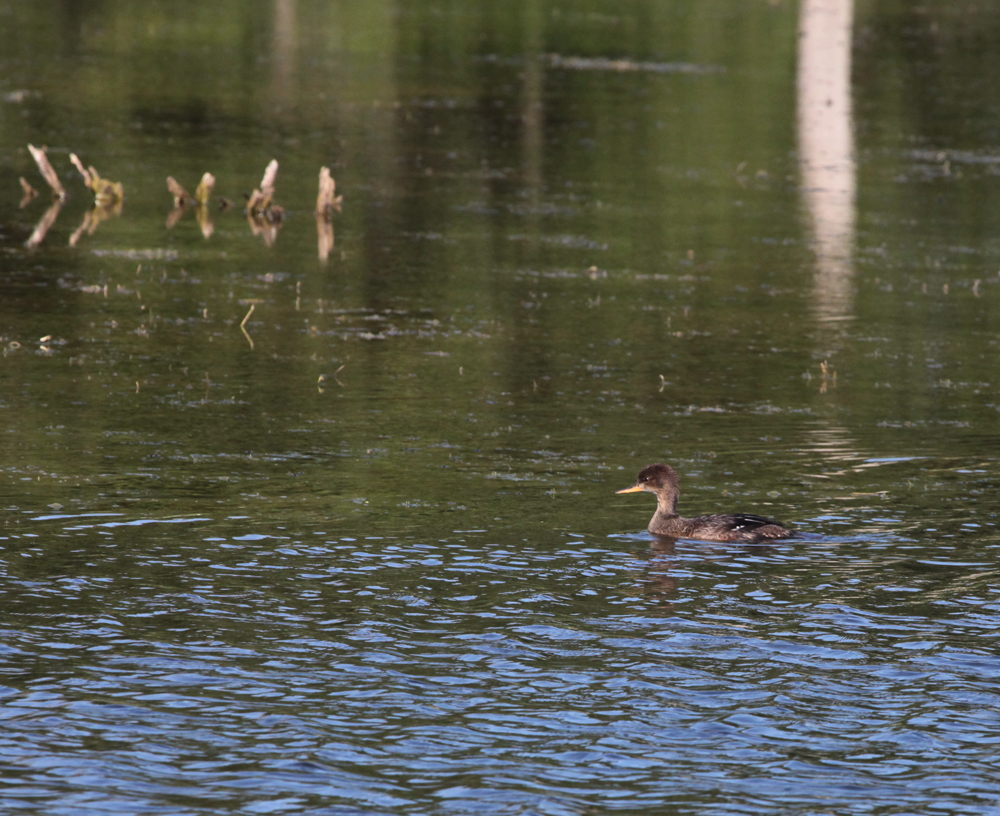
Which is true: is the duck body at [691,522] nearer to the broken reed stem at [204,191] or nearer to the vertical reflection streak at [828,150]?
the vertical reflection streak at [828,150]

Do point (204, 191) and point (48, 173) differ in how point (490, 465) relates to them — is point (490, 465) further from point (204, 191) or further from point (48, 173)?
point (48, 173)

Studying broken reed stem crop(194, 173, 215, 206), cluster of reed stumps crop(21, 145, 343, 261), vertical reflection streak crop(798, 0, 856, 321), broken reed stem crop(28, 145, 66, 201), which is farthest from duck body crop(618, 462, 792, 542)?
broken reed stem crop(28, 145, 66, 201)

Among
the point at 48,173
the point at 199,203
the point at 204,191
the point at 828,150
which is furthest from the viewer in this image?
the point at 828,150

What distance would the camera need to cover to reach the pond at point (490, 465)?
11.6m

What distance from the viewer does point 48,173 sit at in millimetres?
35281

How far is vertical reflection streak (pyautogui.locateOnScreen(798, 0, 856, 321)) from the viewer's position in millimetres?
32219

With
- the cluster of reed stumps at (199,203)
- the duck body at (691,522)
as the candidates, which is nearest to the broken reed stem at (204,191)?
the cluster of reed stumps at (199,203)

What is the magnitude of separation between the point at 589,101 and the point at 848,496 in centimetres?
3857

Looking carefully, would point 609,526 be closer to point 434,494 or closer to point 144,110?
point 434,494

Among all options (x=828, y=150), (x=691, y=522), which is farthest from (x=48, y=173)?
(x=828, y=150)

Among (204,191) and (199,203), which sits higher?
(204,191)

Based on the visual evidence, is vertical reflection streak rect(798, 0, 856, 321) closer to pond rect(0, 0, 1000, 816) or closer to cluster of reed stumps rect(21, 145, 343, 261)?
pond rect(0, 0, 1000, 816)

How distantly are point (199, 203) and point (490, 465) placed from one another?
19172 millimetres

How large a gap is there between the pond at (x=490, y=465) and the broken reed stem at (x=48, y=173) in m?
0.42
